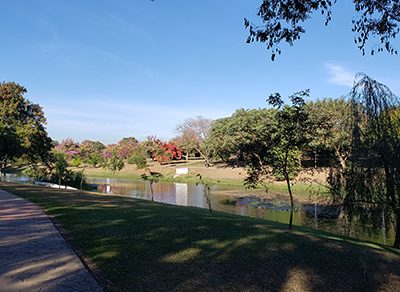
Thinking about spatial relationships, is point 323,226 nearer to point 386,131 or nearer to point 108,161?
point 386,131

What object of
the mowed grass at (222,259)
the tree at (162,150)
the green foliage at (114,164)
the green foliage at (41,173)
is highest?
the tree at (162,150)

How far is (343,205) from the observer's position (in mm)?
7816

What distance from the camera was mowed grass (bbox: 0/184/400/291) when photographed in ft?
14.1

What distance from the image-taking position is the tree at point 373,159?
722cm

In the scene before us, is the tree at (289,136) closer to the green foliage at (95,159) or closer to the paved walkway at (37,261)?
the paved walkway at (37,261)

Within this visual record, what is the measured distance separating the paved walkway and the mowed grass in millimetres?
250

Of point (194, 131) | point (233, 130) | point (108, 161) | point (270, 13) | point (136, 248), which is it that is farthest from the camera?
point (194, 131)

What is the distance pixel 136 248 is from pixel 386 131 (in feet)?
18.0

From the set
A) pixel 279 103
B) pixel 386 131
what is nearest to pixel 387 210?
pixel 386 131

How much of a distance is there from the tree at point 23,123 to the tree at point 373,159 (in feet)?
67.3

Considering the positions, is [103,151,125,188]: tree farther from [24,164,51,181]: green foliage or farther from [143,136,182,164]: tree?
[24,164,51,181]: green foliage

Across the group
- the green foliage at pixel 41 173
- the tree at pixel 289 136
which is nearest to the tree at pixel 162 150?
the green foliage at pixel 41 173

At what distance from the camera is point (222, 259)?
5.11 meters

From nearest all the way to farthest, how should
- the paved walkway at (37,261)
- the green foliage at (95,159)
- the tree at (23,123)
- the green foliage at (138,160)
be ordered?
the paved walkway at (37,261), the tree at (23,123), the green foliage at (95,159), the green foliage at (138,160)
